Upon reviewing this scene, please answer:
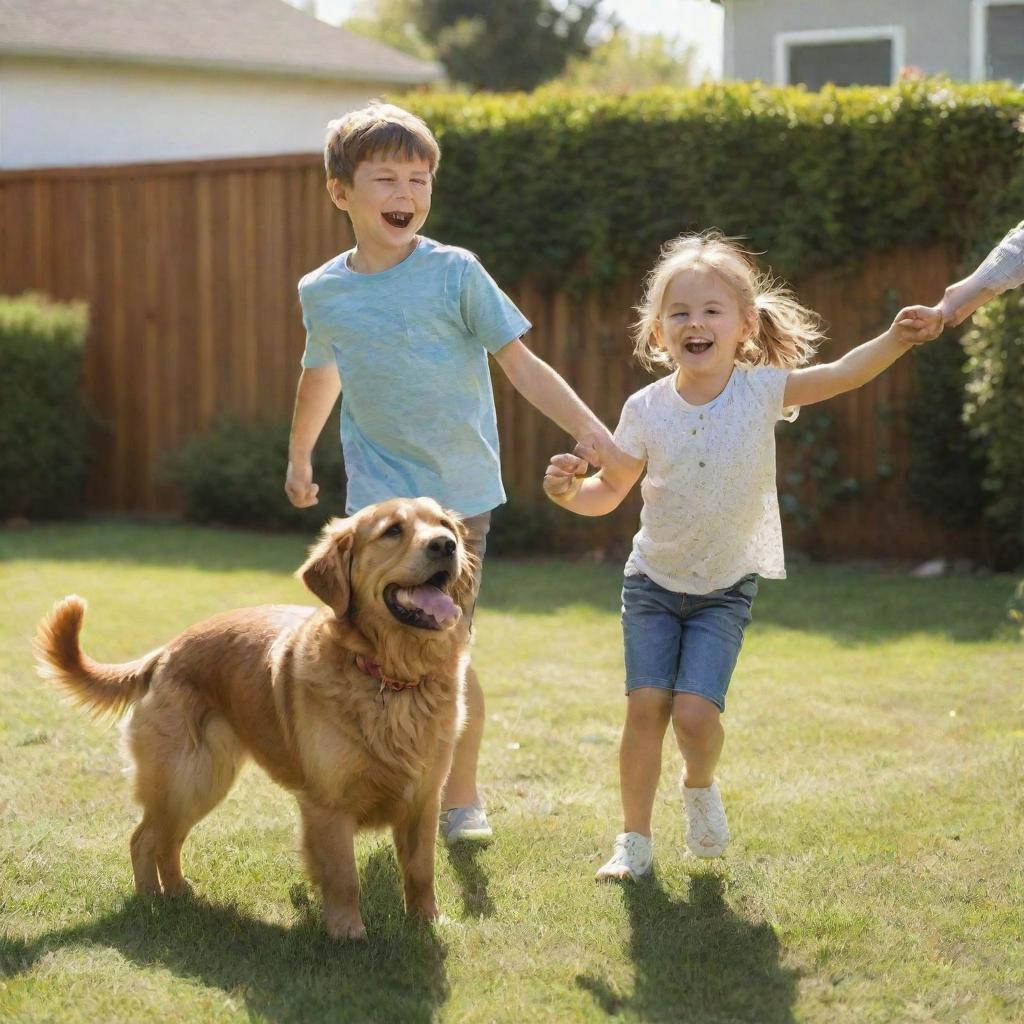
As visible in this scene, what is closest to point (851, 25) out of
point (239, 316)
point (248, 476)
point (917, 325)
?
point (239, 316)

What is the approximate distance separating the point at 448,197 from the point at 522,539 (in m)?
2.57

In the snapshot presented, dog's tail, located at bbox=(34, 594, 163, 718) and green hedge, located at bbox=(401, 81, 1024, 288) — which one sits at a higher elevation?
green hedge, located at bbox=(401, 81, 1024, 288)

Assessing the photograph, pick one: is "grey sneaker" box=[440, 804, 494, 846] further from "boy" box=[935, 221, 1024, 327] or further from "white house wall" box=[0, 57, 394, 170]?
"white house wall" box=[0, 57, 394, 170]

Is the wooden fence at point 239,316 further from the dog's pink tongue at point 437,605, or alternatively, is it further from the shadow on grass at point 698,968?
the dog's pink tongue at point 437,605

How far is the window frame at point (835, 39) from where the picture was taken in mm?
15547

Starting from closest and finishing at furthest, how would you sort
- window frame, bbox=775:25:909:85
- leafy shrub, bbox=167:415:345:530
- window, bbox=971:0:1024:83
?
leafy shrub, bbox=167:415:345:530
window, bbox=971:0:1024:83
window frame, bbox=775:25:909:85

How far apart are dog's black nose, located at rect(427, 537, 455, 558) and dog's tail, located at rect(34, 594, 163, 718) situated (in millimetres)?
1082

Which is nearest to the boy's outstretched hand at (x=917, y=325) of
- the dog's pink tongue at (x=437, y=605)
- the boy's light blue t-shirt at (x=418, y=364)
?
the boy's light blue t-shirt at (x=418, y=364)

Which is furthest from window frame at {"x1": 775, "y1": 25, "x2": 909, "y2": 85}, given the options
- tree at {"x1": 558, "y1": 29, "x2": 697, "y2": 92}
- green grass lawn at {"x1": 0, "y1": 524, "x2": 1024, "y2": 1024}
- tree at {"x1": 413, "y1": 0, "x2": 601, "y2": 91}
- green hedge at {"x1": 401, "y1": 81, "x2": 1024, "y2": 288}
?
tree at {"x1": 558, "y1": 29, "x2": 697, "y2": 92}

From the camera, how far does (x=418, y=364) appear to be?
4.38 m

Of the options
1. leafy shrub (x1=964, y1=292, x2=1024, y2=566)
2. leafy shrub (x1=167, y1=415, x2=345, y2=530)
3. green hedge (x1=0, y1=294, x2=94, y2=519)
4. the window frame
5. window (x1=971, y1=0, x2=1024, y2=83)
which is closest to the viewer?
leafy shrub (x1=964, y1=292, x2=1024, y2=566)

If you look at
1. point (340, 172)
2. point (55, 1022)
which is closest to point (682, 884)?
point (55, 1022)

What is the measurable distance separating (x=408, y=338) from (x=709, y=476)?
38.6 inches

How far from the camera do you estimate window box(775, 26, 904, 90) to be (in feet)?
51.4
